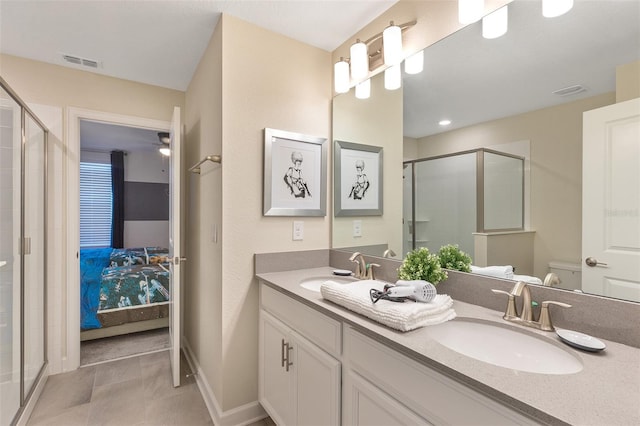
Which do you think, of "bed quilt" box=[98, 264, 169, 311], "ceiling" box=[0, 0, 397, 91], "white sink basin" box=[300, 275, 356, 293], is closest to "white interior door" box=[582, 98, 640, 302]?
"white sink basin" box=[300, 275, 356, 293]

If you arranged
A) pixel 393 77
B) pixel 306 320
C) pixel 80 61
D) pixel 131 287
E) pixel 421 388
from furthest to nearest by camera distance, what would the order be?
pixel 131 287, pixel 80 61, pixel 393 77, pixel 306 320, pixel 421 388

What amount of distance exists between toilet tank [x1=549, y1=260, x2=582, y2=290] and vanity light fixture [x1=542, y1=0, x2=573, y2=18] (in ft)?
2.89

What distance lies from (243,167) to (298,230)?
53cm

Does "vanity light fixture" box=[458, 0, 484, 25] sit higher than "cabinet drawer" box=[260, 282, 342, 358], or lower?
higher

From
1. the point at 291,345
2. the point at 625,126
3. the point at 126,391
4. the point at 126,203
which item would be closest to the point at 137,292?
the point at 126,391

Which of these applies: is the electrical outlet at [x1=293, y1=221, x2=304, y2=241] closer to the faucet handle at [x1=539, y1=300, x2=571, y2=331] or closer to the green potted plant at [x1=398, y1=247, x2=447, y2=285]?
the green potted plant at [x1=398, y1=247, x2=447, y2=285]

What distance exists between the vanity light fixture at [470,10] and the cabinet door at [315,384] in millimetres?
1545

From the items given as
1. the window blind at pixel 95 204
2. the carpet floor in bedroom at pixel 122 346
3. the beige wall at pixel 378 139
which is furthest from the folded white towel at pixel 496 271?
the window blind at pixel 95 204

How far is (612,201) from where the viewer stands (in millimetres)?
947

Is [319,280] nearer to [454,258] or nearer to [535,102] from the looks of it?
[454,258]

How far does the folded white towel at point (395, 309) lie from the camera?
0.97m

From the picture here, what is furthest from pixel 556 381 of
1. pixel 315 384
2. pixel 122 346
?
pixel 122 346

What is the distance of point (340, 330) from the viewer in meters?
1.19

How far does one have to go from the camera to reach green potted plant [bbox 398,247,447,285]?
1335 mm
